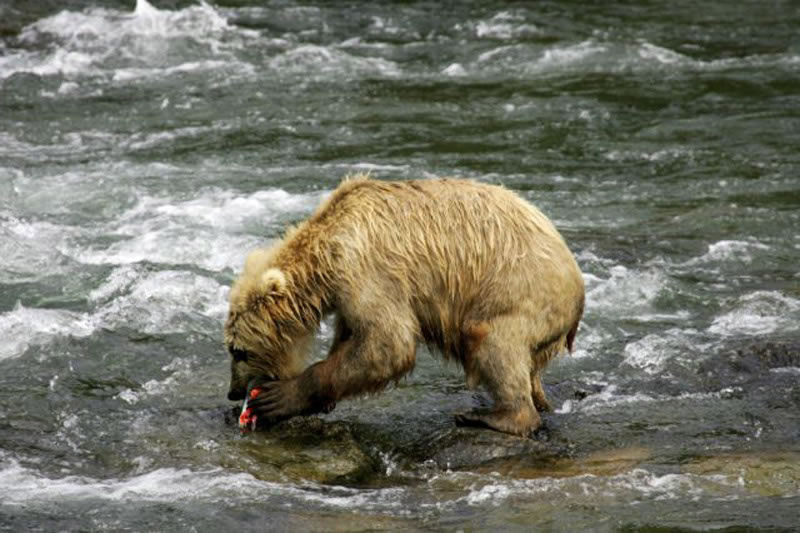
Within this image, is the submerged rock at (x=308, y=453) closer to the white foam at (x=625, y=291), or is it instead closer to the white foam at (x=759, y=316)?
the white foam at (x=625, y=291)

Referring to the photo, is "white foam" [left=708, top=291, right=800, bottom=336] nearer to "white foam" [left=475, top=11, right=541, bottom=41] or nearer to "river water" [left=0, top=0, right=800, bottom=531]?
"river water" [left=0, top=0, right=800, bottom=531]

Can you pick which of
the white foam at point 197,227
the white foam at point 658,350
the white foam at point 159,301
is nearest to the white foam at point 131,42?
the white foam at point 197,227

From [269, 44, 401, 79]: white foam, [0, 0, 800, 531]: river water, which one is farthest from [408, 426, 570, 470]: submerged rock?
[269, 44, 401, 79]: white foam

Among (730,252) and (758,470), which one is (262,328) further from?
(730,252)

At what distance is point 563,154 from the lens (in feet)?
40.7

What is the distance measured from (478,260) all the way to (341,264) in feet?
2.28

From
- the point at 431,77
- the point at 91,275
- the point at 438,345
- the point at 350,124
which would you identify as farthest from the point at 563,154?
the point at 438,345

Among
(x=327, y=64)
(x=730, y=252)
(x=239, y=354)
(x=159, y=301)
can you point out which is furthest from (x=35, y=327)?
(x=327, y=64)

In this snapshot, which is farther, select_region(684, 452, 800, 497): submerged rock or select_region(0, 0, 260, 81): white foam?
select_region(0, 0, 260, 81): white foam

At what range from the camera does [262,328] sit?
21.5 ft

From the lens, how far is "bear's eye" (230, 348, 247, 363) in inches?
262

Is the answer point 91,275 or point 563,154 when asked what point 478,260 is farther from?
point 563,154

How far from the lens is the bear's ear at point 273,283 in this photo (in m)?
6.46

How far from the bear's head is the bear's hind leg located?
0.92 m
